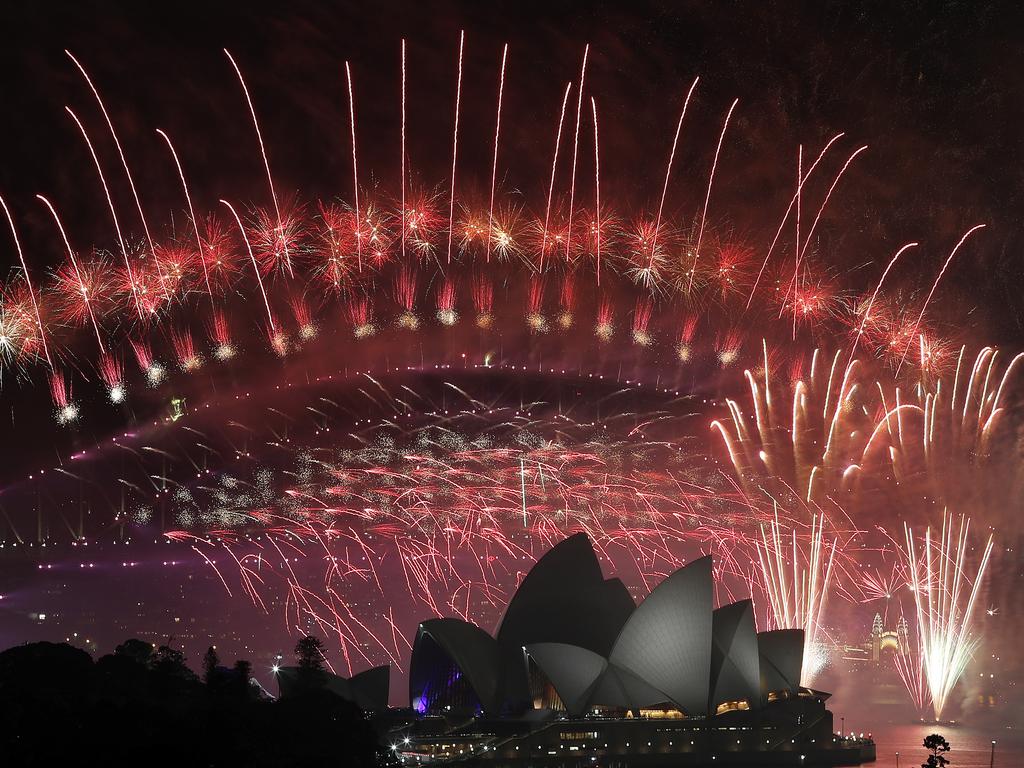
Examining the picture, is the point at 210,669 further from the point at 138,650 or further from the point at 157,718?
the point at 157,718

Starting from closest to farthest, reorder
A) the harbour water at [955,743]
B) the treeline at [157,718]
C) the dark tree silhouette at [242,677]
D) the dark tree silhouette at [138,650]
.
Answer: the treeline at [157,718], the dark tree silhouette at [242,677], the dark tree silhouette at [138,650], the harbour water at [955,743]

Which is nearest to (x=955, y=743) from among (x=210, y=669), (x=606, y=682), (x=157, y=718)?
(x=606, y=682)

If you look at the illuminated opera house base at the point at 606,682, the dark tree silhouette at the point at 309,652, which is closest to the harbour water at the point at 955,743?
the illuminated opera house base at the point at 606,682

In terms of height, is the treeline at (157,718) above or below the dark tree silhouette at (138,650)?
below

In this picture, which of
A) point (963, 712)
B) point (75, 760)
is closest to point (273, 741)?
point (75, 760)

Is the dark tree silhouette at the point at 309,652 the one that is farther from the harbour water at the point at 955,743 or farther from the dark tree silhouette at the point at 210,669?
the harbour water at the point at 955,743

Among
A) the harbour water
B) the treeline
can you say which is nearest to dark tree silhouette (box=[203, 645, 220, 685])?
the treeline
